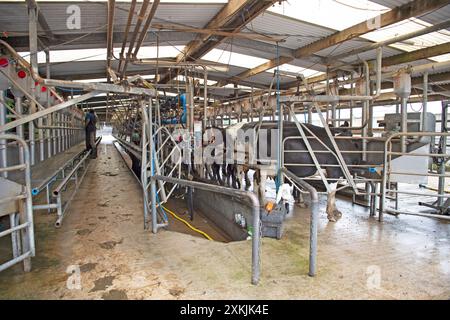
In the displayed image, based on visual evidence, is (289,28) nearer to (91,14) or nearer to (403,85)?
(403,85)

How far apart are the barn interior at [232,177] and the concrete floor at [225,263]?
0.7 inches

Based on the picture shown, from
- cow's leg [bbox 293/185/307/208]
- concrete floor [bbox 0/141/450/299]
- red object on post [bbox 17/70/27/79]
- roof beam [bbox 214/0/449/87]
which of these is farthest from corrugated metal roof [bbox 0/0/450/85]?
cow's leg [bbox 293/185/307/208]

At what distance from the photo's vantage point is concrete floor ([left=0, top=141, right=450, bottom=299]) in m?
2.28

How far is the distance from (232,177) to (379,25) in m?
3.84

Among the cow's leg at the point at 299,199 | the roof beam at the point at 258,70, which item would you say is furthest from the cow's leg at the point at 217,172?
the roof beam at the point at 258,70

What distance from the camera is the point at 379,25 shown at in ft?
16.0

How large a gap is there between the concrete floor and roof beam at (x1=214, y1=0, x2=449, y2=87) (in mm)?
2961

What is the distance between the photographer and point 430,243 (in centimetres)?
340

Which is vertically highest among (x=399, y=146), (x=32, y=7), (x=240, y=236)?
(x=32, y=7)

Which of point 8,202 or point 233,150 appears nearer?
point 8,202

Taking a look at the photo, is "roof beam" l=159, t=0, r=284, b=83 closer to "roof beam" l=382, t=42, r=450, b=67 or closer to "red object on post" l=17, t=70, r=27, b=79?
"red object on post" l=17, t=70, r=27, b=79

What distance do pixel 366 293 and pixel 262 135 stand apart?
315 cm
